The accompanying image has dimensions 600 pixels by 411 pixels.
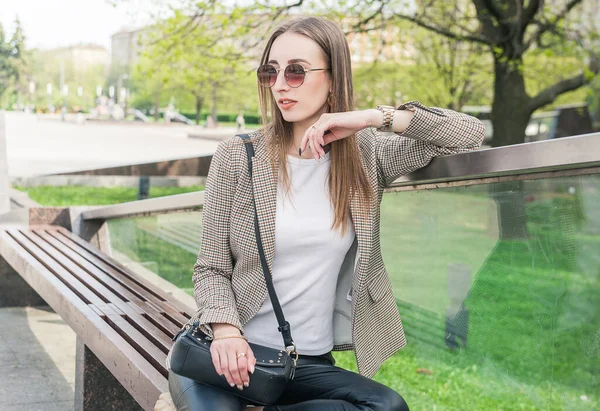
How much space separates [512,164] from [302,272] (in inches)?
28.4

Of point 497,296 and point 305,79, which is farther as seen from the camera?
point 497,296

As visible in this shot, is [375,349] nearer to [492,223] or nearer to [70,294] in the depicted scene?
[492,223]

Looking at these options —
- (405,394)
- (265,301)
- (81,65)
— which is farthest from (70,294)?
(81,65)

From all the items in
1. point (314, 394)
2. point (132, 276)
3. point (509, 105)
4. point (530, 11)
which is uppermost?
point (530, 11)

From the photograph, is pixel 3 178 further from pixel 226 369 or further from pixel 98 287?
pixel 226 369

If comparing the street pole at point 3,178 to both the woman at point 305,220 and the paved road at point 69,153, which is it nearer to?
the woman at point 305,220

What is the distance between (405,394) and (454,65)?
1797cm

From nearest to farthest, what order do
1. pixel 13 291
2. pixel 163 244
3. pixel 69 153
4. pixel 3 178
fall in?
pixel 163 244 < pixel 13 291 < pixel 3 178 < pixel 69 153

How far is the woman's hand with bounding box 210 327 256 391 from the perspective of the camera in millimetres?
2234

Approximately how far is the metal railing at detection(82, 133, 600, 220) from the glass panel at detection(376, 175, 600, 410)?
0.05 meters

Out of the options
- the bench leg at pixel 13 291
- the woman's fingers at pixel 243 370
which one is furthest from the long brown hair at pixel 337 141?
the bench leg at pixel 13 291

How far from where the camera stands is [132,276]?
4.93m

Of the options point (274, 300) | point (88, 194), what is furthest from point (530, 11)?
point (274, 300)

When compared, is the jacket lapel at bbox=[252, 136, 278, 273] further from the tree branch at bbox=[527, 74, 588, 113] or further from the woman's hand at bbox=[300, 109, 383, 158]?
the tree branch at bbox=[527, 74, 588, 113]
